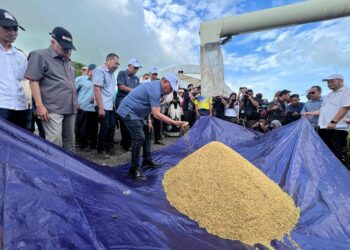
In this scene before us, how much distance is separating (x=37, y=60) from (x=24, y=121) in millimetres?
557

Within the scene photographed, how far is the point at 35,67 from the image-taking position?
227cm

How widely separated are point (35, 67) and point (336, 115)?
326 centimetres

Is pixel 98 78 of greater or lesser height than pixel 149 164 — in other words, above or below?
above

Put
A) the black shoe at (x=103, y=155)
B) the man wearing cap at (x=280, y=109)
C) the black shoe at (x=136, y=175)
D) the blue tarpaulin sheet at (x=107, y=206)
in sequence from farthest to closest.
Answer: the man wearing cap at (x=280, y=109)
the black shoe at (x=103, y=155)
the black shoe at (x=136, y=175)
the blue tarpaulin sheet at (x=107, y=206)

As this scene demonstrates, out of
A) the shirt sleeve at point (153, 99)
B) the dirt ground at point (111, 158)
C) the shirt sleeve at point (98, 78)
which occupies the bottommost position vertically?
the dirt ground at point (111, 158)

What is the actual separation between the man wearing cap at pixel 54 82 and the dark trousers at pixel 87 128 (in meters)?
1.70

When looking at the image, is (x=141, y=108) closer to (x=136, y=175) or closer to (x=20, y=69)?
(x=136, y=175)

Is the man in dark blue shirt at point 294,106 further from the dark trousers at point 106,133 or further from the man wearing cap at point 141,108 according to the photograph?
the dark trousers at point 106,133

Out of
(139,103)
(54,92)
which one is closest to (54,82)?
(54,92)

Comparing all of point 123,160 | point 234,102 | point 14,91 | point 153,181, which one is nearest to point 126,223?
point 153,181

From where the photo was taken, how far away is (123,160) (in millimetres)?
3682

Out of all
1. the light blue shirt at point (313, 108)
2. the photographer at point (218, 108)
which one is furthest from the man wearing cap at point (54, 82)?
the photographer at point (218, 108)

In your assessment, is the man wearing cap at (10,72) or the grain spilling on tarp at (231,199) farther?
the man wearing cap at (10,72)

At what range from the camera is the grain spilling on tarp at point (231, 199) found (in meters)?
1.72
